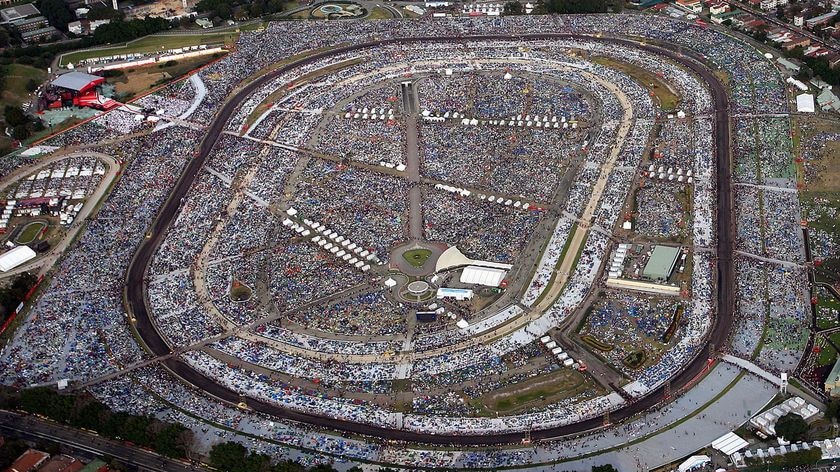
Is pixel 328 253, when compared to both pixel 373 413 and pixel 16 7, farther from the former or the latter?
pixel 16 7

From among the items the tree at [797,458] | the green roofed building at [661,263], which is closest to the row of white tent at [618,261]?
the green roofed building at [661,263]

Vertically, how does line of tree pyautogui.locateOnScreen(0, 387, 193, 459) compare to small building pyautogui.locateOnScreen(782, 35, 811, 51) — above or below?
below

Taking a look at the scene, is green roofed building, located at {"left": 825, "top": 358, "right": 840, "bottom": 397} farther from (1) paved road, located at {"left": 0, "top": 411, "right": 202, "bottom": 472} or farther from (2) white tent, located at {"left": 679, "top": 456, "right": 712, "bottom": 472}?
(1) paved road, located at {"left": 0, "top": 411, "right": 202, "bottom": 472}

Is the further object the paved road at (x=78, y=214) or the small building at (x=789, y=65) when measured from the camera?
the small building at (x=789, y=65)

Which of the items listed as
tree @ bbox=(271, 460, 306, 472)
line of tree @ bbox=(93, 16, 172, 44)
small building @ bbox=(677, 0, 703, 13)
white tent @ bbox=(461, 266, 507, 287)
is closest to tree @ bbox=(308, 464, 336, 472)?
tree @ bbox=(271, 460, 306, 472)

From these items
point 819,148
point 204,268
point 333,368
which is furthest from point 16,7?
point 819,148

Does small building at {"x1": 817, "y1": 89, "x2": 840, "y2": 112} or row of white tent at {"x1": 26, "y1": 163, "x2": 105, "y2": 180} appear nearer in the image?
row of white tent at {"x1": 26, "y1": 163, "x2": 105, "y2": 180}

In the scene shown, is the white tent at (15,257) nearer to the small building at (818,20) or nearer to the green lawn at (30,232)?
the green lawn at (30,232)
